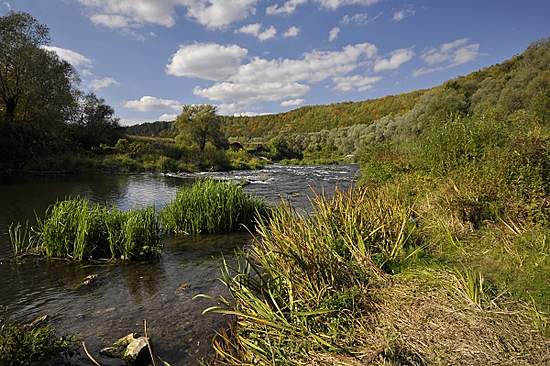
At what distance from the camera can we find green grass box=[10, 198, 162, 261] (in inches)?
341

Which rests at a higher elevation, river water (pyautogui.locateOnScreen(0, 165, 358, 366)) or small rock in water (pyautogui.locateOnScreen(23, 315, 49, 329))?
small rock in water (pyautogui.locateOnScreen(23, 315, 49, 329))

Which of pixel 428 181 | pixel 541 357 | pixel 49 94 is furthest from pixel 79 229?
pixel 49 94

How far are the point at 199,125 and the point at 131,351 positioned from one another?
55921 millimetres

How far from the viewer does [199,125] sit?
58469 mm

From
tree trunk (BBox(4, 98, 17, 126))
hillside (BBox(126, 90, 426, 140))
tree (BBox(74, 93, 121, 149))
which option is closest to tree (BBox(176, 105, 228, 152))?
tree (BBox(74, 93, 121, 149))

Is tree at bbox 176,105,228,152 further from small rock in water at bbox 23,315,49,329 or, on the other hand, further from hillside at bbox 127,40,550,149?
small rock in water at bbox 23,315,49,329

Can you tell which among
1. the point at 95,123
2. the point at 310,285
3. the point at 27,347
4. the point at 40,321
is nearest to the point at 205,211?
the point at 40,321

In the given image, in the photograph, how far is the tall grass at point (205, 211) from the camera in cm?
1158

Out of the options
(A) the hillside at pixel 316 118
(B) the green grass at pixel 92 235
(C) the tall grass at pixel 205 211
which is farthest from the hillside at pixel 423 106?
(B) the green grass at pixel 92 235

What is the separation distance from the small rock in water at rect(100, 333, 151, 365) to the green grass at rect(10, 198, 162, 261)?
13.3 ft

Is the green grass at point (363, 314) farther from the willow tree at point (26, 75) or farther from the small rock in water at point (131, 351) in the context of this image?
the willow tree at point (26, 75)

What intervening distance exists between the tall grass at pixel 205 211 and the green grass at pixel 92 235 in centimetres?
233

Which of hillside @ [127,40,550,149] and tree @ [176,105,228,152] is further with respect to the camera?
tree @ [176,105,228,152]

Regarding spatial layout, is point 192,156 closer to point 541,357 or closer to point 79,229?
point 79,229
